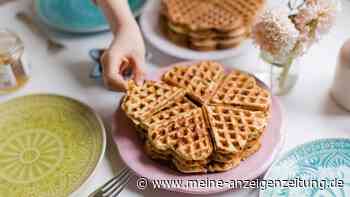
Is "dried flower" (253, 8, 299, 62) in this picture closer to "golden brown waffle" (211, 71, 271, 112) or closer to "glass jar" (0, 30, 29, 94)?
"golden brown waffle" (211, 71, 271, 112)

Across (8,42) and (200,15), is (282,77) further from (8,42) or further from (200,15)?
(8,42)

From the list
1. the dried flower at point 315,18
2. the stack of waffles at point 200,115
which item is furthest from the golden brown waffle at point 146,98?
the dried flower at point 315,18

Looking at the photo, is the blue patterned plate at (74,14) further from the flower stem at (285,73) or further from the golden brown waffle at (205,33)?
the flower stem at (285,73)

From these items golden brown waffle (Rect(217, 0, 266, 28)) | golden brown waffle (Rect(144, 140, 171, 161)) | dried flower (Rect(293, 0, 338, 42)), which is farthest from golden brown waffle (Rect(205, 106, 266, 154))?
golden brown waffle (Rect(217, 0, 266, 28))

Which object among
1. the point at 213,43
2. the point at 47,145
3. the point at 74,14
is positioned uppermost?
the point at 213,43

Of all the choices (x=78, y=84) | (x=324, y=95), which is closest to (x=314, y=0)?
(x=324, y=95)

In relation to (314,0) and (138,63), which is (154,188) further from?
(314,0)

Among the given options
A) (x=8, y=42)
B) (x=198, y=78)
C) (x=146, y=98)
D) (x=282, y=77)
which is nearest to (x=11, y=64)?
(x=8, y=42)
